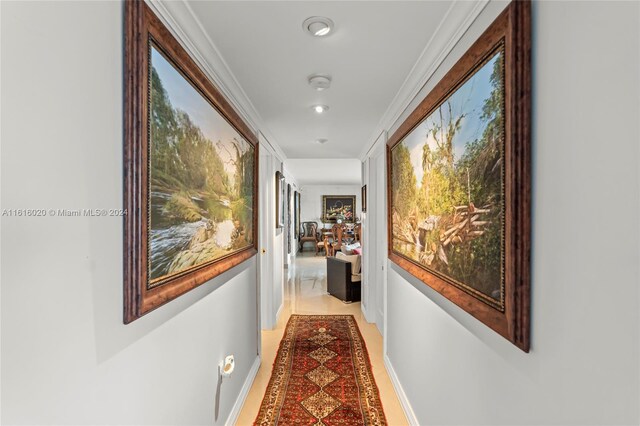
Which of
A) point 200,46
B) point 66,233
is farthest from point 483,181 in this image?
point 200,46

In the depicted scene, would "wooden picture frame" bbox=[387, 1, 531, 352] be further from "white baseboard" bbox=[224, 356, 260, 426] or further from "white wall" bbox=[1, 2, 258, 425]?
"white baseboard" bbox=[224, 356, 260, 426]

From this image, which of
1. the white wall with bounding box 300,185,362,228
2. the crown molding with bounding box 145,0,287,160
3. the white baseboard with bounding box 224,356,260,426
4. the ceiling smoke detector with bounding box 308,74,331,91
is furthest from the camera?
the white wall with bounding box 300,185,362,228

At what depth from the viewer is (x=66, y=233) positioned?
81 cm

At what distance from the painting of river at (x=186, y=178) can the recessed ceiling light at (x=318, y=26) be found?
1.93ft

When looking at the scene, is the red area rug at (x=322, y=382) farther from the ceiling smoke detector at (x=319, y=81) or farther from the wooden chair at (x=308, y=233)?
the wooden chair at (x=308, y=233)

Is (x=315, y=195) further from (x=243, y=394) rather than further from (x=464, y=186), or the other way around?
(x=464, y=186)

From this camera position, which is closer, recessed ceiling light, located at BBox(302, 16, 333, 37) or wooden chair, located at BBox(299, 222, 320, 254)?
recessed ceiling light, located at BBox(302, 16, 333, 37)

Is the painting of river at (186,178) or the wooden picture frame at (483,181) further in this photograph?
the painting of river at (186,178)

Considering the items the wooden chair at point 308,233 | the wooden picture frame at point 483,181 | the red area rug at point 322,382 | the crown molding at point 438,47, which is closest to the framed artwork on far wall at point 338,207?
the wooden chair at point 308,233

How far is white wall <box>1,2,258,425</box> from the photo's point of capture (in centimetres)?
69

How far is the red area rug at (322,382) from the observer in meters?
2.30

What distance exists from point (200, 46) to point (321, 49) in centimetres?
60

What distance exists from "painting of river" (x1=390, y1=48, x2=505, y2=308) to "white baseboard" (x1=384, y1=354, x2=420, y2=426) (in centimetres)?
100

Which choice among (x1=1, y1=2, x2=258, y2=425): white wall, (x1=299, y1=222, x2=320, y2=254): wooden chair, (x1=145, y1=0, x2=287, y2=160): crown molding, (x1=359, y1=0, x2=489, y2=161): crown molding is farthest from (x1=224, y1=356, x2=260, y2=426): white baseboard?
(x1=299, y1=222, x2=320, y2=254): wooden chair
